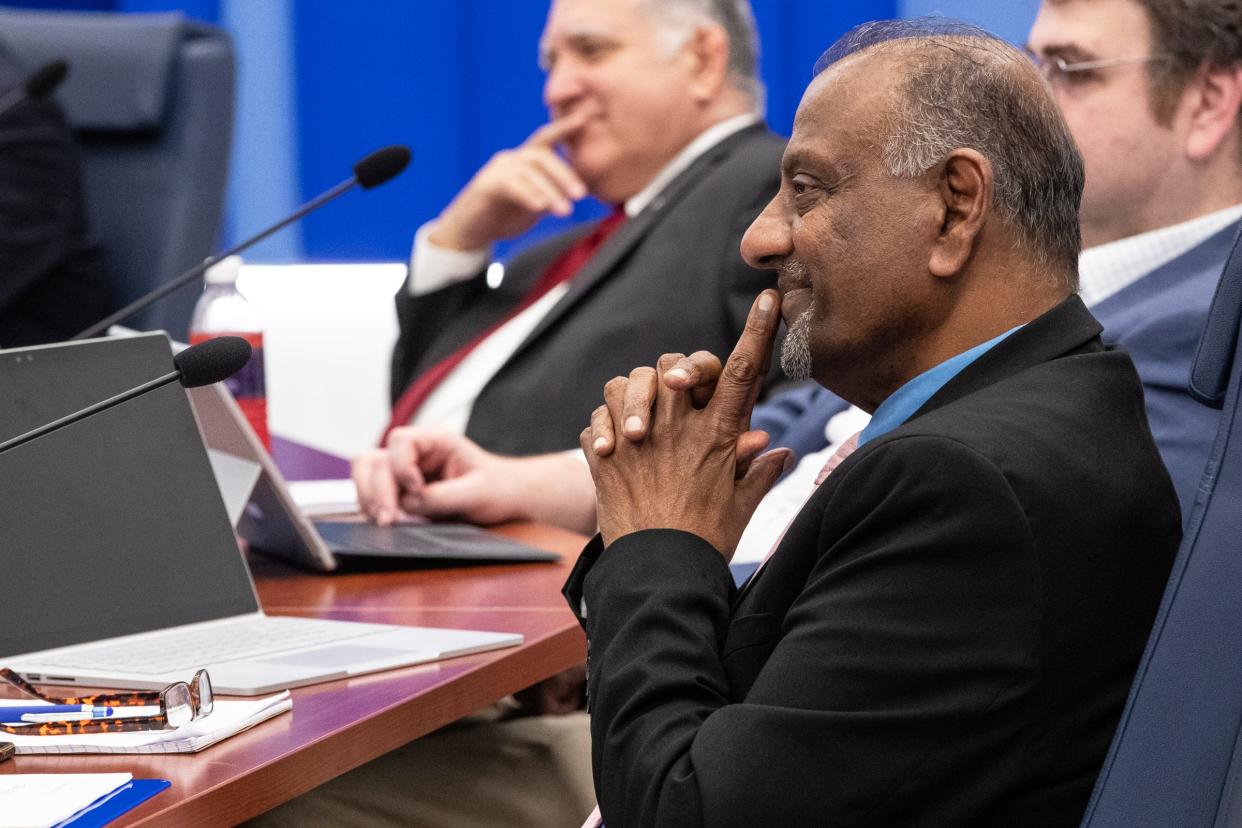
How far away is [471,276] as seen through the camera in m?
2.47

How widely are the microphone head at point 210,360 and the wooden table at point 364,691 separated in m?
0.24

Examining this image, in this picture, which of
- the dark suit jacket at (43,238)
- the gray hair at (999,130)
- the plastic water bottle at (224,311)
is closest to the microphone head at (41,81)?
the plastic water bottle at (224,311)

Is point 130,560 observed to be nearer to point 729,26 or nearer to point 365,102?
point 729,26

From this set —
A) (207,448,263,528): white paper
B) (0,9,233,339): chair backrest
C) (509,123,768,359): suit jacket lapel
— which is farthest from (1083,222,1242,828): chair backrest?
(0,9,233,339): chair backrest

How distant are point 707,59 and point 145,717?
166 centimetres

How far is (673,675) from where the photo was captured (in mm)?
954

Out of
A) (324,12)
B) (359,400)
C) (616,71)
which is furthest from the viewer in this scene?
(324,12)

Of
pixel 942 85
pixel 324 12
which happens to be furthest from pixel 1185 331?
pixel 324 12

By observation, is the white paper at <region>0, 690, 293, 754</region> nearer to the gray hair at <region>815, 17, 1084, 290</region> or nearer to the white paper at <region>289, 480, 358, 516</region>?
the gray hair at <region>815, 17, 1084, 290</region>

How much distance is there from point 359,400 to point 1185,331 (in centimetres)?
199

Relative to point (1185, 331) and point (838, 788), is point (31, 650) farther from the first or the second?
point (1185, 331)

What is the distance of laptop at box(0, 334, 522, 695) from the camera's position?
3.91 feet

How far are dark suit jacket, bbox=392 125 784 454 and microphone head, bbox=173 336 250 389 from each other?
1.04 meters

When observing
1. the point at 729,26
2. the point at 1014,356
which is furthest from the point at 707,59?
the point at 1014,356
